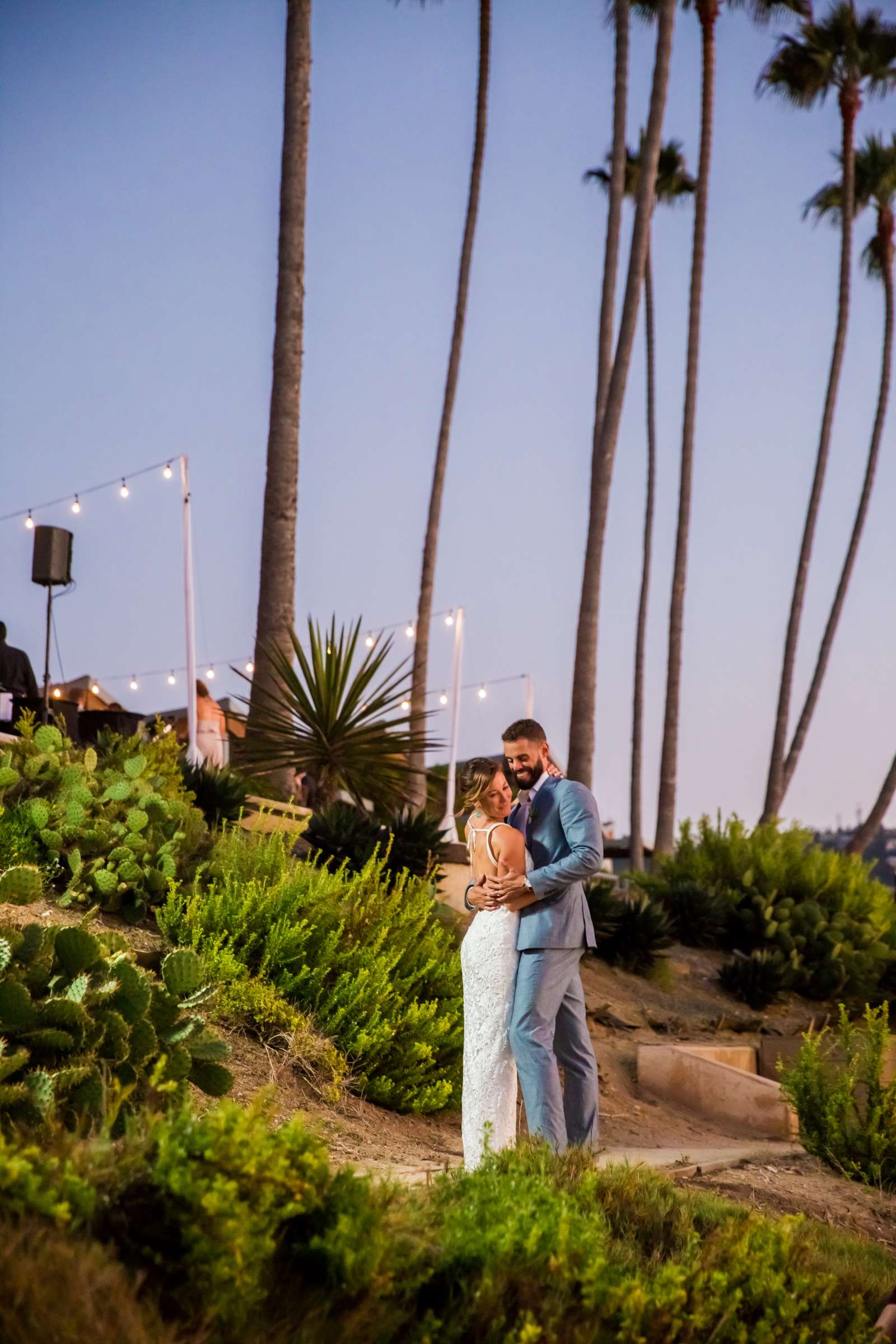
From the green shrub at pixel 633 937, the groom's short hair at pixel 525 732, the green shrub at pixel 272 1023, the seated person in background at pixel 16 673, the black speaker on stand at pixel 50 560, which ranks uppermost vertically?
the black speaker on stand at pixel 50 560

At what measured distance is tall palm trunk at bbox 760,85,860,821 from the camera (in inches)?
965

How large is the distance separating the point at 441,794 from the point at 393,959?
11.8m

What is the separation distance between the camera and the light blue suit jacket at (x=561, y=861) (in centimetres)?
533

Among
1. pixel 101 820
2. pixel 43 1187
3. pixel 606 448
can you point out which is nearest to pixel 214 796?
pixel 101 820

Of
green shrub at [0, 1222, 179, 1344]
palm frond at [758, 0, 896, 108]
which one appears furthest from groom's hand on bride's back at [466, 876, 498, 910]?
palm frond at [758, 0, 896, 108]

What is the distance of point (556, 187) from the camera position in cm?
3064

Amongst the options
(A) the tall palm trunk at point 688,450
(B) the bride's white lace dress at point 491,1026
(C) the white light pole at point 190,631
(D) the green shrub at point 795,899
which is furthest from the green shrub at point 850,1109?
(A) the tall palm trunk at point 688,450

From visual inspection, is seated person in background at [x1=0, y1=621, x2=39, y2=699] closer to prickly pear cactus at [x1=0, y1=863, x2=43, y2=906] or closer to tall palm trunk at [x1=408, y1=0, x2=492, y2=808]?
prickly pear cactus at [x1=0, y1=863, x2=43, y2=906]

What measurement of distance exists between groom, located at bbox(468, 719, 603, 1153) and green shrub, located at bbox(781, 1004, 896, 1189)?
62.9 inches

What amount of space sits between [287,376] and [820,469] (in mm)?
15474

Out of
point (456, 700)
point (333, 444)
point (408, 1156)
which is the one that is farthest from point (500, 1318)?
point (333, 444)

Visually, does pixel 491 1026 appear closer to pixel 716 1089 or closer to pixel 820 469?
pixel 716 1089

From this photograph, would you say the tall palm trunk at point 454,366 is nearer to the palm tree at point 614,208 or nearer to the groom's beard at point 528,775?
the palm tree at point 614,208

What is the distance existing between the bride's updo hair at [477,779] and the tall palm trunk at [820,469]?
720 inches
